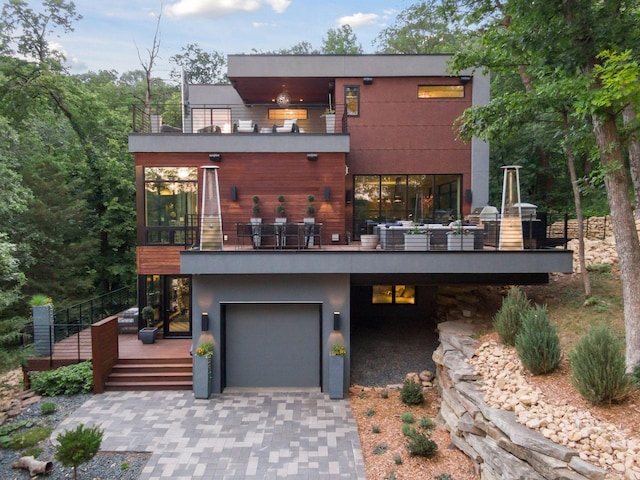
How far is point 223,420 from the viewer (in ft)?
25.2

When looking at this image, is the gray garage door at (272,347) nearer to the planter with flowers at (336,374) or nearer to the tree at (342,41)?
the planter with flowers at (336,374)

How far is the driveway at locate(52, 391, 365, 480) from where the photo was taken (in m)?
6.12

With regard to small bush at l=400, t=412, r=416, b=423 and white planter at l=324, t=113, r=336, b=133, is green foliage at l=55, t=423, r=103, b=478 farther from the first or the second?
white planter at l=324, t=113, r=336, b=133

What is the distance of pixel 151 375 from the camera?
9.26 metres

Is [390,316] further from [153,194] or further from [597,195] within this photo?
[597,195]

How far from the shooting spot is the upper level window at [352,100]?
40.4 ft

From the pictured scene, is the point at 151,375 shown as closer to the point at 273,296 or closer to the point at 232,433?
the point at 232,433

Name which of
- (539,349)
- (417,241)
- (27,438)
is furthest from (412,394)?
(27,438)

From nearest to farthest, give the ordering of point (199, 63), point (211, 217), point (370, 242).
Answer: point (211, 217) → point (370, 242) → point (199, 63)

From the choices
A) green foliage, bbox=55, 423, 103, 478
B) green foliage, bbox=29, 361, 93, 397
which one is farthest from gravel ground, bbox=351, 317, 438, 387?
green foliage, bbox=29, 361, 93, 397

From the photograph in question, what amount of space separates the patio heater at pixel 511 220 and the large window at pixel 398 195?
365 centimetres

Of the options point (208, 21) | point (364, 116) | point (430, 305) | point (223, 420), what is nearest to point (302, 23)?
point (208, 21)

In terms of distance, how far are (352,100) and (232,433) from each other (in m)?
10.1

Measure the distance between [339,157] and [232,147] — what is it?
303 centimetres
